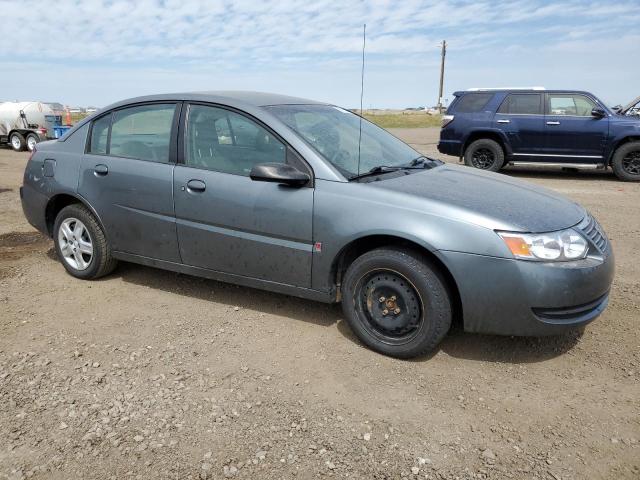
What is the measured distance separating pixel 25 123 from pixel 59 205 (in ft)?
52.5

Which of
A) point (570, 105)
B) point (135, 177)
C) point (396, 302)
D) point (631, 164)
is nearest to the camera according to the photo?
point (396, 302)

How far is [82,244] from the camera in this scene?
482cm

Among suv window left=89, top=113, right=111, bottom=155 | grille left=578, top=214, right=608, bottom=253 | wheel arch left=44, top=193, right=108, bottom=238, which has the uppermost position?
suv window left=89, top=113, right=111, bottom=155

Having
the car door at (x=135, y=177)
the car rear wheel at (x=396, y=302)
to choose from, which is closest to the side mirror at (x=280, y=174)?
the car rear wheel at (x=396, y=302)

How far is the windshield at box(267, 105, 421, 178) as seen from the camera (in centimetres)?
381

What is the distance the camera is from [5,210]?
26.2 ft

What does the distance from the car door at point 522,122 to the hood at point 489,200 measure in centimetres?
790

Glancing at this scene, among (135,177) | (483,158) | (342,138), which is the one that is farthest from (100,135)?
(483,158)

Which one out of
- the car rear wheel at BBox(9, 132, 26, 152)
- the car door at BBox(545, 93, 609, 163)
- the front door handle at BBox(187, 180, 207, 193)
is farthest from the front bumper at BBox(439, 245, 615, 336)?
the car rear wheel at BBox(9, 132, 26, 152)

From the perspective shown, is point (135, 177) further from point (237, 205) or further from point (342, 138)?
point (342, 138)

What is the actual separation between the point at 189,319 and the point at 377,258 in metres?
1.60

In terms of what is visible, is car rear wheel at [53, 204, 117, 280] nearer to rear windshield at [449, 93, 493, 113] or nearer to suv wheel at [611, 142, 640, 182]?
rear windshield at [449, 93, 493, 113]

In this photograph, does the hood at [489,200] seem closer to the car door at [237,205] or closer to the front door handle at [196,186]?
the car door at [237,205]

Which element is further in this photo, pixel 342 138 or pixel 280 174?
pixel 342 138
